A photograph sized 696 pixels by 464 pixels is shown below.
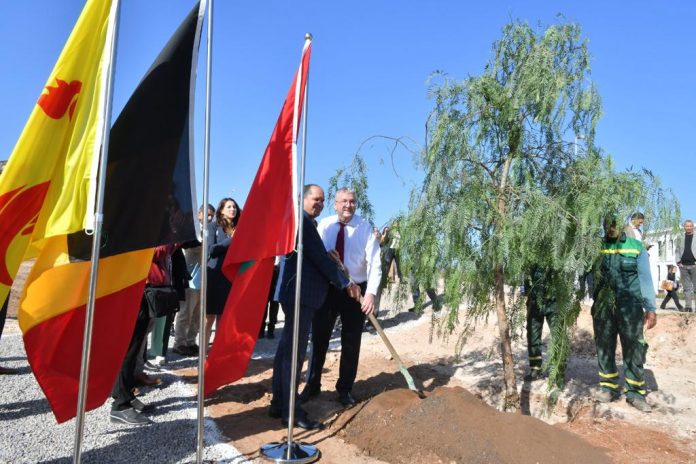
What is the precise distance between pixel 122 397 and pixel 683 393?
612 cm

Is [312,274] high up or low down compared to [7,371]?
up

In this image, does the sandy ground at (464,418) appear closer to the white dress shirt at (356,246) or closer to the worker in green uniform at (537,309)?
the worker in green uniform at (537,309)

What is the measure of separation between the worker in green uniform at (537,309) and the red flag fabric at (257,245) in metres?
2.23

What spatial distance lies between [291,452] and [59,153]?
248 cm

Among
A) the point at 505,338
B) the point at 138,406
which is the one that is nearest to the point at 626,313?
the point at 505,338

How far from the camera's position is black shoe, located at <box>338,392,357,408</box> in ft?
17.0

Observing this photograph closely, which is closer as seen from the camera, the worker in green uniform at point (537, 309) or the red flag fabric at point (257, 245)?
the red flag fabric at point (257, 245)

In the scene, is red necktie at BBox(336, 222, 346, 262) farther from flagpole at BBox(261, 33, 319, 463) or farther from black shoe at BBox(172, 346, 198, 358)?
black shoe at BBox(172, 346, 198, 358)

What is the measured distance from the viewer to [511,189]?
15.2 feet

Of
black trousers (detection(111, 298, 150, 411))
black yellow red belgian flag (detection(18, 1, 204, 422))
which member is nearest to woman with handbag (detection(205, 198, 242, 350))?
black trousers (detection(111, 298, 150, 411))

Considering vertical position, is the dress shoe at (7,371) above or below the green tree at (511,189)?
below

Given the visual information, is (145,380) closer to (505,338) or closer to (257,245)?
(257,245)

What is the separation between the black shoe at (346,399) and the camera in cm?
519

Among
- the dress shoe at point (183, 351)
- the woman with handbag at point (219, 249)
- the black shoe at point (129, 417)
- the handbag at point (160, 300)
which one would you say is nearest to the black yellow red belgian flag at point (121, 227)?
the black shoe at point (129, 417)
